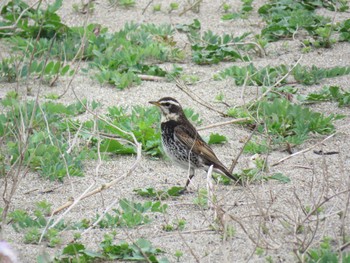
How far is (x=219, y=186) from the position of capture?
8.22 metres

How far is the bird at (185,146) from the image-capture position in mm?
8297

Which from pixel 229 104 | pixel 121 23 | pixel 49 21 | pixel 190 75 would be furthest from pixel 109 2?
pixel 229 104

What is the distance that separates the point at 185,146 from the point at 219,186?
50 cm

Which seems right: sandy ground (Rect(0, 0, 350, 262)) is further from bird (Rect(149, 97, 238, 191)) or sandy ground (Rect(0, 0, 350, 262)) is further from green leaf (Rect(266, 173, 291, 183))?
bird (Rect(149, 97, 238, 191))

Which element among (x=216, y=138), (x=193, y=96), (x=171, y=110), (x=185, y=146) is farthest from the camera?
(x=193, y=96)

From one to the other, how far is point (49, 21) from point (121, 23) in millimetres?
1228

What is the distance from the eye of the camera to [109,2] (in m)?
12.4

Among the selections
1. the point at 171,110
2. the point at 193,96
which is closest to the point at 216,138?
the point at 171,110

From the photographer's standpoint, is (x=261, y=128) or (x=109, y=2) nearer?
(x=261, y=128)

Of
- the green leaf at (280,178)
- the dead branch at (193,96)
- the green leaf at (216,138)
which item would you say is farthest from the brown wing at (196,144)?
the dead branch at (193,96)

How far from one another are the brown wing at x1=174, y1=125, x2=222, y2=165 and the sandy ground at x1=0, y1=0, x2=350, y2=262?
28 cm

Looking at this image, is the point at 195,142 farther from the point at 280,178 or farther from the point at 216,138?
the point at 280,178

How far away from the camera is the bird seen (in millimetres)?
8297

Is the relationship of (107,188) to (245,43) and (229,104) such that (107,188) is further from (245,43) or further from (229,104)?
(245,43)
